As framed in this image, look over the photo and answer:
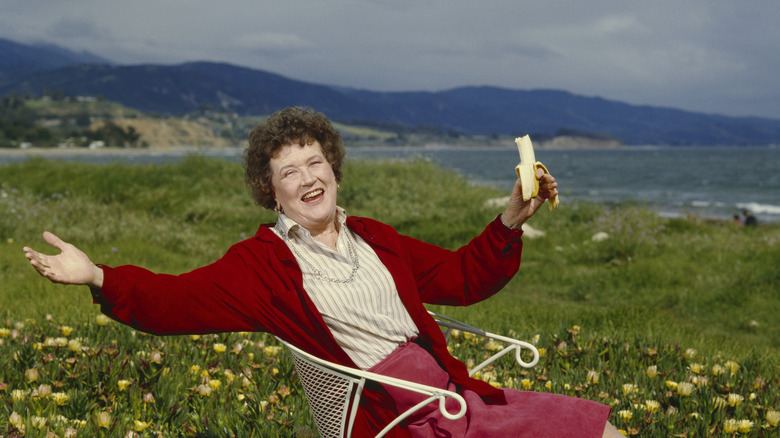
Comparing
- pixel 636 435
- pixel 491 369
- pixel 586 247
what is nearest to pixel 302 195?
pixel 636 435

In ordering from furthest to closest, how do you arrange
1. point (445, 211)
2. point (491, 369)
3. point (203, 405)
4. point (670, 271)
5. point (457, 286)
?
point (445, 211)
point (670, 271)
point (491, 369)
point (203, 405)
point (457, 286)

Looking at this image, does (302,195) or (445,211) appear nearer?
(302,195)

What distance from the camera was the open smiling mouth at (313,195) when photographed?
9.11 ft

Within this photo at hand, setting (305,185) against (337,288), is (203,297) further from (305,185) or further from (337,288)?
(305,185)

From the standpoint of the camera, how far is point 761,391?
417 centimetres

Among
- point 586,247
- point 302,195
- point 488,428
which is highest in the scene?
point 302,195

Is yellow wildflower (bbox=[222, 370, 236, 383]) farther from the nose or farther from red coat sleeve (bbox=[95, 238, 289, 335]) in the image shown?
the nose

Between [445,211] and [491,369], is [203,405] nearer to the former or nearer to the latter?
[491,369]

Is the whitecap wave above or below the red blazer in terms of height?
below

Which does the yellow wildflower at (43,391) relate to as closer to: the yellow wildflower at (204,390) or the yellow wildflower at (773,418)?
the yellow wildflower at (204,390)

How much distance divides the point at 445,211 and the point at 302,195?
13053 mm

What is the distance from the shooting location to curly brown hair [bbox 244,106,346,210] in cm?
281

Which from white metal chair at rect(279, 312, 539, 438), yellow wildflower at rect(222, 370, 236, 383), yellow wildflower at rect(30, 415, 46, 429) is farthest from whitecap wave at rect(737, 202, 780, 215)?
yellow wildflower at rect(30, 415, 46, 429)

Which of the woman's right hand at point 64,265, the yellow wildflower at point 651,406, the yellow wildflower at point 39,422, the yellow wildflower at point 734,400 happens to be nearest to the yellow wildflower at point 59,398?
the yellow wildflower at point 39,422
